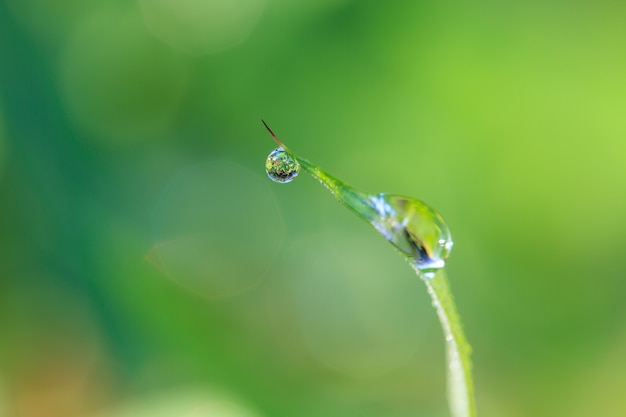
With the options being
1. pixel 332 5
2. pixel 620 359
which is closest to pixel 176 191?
pixel 332 5

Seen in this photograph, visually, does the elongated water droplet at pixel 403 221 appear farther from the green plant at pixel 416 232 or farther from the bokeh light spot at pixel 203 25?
the bokeh light spot at pixel 203 25

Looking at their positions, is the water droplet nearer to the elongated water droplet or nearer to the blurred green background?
the elongated water droplet

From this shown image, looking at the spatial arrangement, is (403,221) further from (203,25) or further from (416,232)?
(203,25)

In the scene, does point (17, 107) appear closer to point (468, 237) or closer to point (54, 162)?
point (54, 162)

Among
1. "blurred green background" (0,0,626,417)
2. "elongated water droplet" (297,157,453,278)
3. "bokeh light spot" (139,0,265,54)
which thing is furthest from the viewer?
"bokeh light spot" (139,0,265,54)

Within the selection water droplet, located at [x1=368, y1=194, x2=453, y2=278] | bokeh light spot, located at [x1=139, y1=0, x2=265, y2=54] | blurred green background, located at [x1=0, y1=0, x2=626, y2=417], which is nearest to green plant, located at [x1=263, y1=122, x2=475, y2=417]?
water droplet, located at [x1=368, y1=194, x2=453, y2=278]

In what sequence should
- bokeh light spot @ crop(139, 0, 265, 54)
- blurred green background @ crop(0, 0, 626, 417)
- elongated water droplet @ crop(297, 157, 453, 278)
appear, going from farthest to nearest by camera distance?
bokeh light spot @ crop(139, 0, 265, 54), blurred green background @ crop(0, 0, 626, 417), elongated water droplet @ crop(297, 157, 453, 278)

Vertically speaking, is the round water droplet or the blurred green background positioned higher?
the blurred green background
